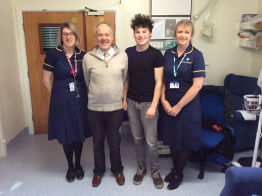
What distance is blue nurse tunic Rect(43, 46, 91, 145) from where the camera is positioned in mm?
1747

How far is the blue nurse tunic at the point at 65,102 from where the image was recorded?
1747 mm

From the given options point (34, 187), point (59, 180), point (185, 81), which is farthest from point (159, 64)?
point (34, 187)

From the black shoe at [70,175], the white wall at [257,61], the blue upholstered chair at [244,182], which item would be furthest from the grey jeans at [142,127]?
the white wall at [257,61]

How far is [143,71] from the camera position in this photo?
170 centimetres

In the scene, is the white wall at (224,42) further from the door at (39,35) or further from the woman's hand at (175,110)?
the woman's hand at (175,110)

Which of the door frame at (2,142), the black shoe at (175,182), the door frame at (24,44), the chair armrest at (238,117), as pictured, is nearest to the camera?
the black shoe at (175,182)

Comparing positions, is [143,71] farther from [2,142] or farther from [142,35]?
[2,142]

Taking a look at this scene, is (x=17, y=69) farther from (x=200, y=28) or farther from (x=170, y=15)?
(x=200, y=28)

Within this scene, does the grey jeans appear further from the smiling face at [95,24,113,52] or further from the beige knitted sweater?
the smiling face at [95,24,113,52]

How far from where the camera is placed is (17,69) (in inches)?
116

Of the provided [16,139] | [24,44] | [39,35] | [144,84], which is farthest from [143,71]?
[16,139]

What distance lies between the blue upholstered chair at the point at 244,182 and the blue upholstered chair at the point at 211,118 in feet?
3.30

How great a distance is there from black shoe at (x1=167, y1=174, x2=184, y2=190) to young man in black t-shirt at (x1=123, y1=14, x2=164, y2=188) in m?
0.07

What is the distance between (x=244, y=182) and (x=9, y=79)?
114 inches
